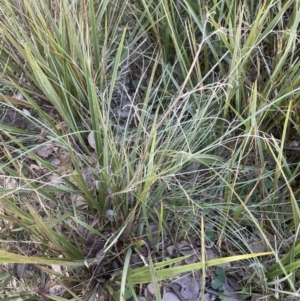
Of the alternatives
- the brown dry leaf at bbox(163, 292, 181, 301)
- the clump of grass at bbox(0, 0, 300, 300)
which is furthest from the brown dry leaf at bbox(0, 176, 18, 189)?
the brown dry leaf at bbox(163, 292, 181, 301)

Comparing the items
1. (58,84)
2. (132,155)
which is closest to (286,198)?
(132,155)

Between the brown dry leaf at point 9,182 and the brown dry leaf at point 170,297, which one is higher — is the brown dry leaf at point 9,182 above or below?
above

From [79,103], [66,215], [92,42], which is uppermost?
[92,42]

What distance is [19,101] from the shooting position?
44.1 inches

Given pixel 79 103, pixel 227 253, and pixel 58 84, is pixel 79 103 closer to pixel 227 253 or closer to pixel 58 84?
pixel 58 84

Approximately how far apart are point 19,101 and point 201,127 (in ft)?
1.67

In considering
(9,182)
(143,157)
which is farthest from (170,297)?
(9,182)

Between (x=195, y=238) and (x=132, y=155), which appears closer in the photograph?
(x=132, y=155)

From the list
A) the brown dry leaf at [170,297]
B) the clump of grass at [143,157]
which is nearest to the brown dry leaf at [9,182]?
the clump of grass at [143,157]

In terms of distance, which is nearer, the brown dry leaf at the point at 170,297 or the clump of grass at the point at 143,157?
the clump of grass at the point at 143,157

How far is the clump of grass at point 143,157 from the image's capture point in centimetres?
91

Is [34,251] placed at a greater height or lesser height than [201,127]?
lesser

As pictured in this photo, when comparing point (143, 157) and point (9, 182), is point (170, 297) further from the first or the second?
point (9, 182)

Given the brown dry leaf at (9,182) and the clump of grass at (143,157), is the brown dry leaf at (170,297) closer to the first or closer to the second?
the clump of grass at (143,157)
